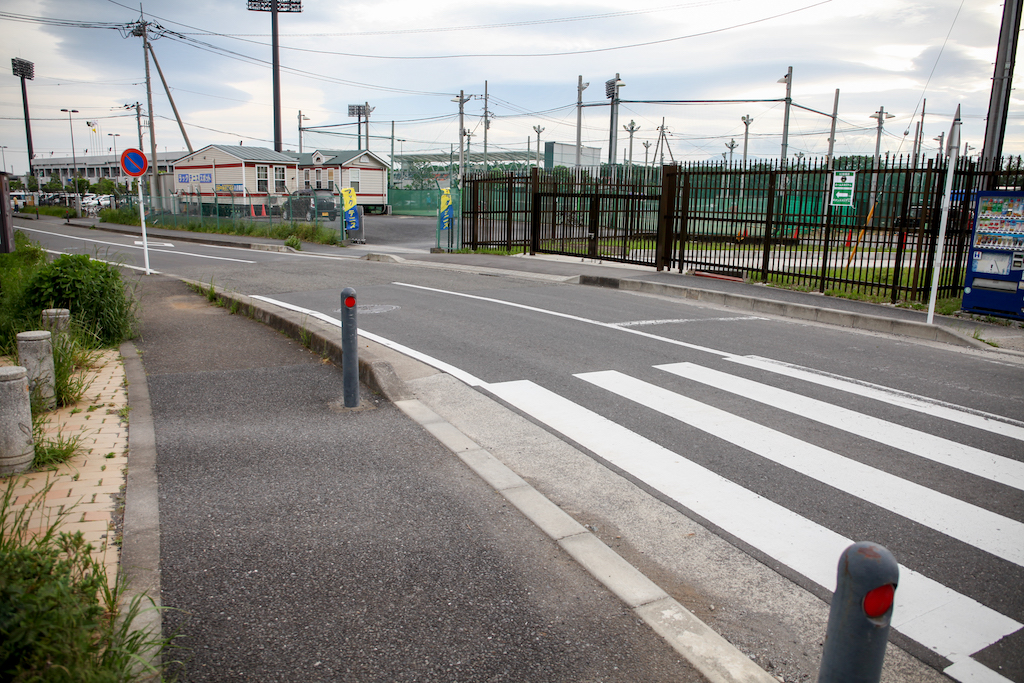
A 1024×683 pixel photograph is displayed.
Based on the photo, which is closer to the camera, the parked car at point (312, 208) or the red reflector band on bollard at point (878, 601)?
the red reflector band on bollard at point (878, 601)

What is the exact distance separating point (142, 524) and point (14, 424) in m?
1.27

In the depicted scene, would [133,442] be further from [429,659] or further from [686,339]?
[686,339]

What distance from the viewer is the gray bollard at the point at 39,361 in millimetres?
5469

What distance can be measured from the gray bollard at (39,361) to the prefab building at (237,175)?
42.8 m

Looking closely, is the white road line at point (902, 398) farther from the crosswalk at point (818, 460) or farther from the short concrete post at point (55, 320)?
the short concrete post at point (55, 320)

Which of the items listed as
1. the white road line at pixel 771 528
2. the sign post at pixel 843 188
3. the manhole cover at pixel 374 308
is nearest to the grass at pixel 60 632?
the white road line at pixel 771 528

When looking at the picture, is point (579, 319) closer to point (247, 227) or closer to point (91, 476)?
point (91, 476)

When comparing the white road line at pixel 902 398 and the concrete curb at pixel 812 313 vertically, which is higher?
the concrete curb at pixel 812 313

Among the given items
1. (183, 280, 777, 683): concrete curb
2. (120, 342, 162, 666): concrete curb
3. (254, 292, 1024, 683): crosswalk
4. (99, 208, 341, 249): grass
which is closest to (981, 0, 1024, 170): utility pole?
(254, 292, 1024, 683): crosswalk

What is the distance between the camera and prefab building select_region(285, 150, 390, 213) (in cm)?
5156

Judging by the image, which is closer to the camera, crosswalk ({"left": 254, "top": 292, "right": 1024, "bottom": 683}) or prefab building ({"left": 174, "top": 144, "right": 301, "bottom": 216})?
crosswalk ({"left": 254, "top": 292, "right": 1024, "bottom": 683})

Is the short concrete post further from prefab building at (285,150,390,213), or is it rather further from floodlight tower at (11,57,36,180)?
floodlight tower at (11,57,36,180)

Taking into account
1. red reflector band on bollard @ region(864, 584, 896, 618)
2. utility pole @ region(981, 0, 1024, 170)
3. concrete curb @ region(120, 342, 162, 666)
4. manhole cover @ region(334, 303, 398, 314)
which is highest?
utility pole @ region(981, 0, 1024, 170)

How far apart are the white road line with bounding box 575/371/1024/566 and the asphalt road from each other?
0.05ft
